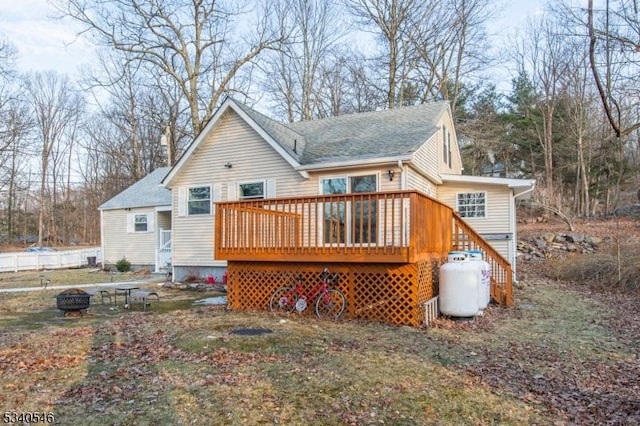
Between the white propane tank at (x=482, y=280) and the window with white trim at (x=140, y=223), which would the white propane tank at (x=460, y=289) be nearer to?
the white propane tank at (x=482, y=280)

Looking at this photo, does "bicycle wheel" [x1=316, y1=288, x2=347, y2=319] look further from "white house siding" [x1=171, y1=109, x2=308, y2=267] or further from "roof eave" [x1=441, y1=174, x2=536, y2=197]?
"roof eave" [x1=441, y1=174, x2=536, y2=197]

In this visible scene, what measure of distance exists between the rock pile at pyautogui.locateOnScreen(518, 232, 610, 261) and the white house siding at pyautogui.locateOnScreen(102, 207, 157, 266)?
52.1 ft

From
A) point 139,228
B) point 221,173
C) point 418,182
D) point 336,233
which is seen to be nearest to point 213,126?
point 221,173

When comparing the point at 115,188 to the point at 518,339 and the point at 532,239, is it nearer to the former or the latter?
the point at 532,239

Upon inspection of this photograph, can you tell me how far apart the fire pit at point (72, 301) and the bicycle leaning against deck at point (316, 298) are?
382 centimetres

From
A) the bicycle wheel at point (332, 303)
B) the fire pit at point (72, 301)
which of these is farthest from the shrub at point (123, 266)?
the bicycle wheel at point (332, 303)

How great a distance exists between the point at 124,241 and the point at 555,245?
19102 millimetres

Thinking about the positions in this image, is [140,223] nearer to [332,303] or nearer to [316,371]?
[332,303]

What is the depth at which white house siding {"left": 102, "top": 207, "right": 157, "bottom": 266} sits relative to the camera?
19.3m

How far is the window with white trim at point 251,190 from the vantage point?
12977 mm

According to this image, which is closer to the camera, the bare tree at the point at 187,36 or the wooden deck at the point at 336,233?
the wooden deck at the point at 336,233

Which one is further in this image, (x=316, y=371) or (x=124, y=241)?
(x=124, y=241)

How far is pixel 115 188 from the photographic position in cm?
3616

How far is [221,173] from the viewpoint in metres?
13.5
